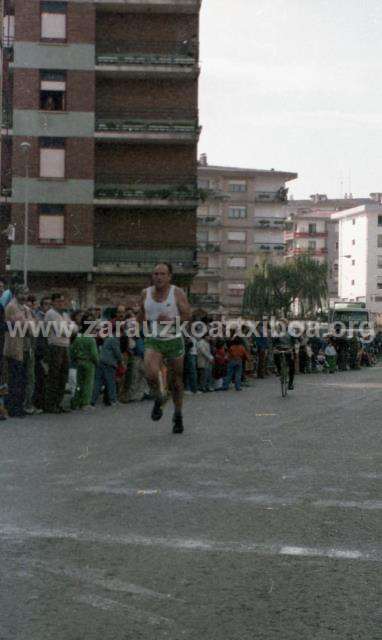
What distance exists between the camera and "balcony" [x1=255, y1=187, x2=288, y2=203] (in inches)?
3907

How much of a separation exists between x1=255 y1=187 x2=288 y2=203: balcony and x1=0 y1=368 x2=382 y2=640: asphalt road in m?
88.7

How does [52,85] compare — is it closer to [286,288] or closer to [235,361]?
[235,361]

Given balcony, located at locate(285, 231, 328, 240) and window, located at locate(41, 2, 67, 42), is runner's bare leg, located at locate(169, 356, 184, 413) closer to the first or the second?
window, located at locate(41, 2, 67, 42)

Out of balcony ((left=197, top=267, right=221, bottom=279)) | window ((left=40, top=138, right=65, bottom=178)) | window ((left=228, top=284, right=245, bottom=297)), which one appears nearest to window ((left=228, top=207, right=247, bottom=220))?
balcony ((left=197, top=267, right=221, bottom=279))

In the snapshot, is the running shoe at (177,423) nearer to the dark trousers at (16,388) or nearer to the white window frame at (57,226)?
the dark trousers at (16,388)

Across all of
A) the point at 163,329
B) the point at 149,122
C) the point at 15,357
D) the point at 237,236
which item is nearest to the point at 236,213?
the point at 237,236

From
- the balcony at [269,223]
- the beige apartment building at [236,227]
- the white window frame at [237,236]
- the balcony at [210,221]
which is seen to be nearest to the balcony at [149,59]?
the beige apartment building at [236,227]

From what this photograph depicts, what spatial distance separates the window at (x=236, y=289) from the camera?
96188 mm

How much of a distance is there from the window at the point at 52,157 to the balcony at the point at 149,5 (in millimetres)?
6089

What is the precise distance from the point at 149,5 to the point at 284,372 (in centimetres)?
3049

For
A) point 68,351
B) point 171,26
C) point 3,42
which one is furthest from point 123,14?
point 68,351

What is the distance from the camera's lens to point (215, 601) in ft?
14.9

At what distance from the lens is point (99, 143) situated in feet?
156

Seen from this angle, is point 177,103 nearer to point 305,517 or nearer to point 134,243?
point 134,243
